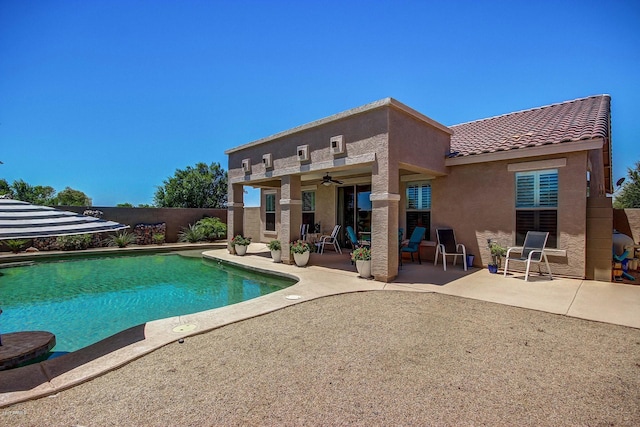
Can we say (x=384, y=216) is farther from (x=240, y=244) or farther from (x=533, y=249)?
(x=240, y=244)

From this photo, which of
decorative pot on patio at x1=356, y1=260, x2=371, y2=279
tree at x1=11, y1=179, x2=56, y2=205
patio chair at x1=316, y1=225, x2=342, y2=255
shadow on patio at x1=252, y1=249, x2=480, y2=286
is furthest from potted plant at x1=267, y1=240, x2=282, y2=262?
tree at x1=11, y1=179, x2=56, y2=205

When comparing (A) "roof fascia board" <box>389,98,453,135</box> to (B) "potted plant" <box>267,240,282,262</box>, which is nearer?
(A) "roof fascia board" <box>389,98,453,135</box>

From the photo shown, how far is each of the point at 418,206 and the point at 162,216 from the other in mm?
14003

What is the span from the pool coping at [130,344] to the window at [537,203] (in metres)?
4.25

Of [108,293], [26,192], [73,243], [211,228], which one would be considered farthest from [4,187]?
[108,293]

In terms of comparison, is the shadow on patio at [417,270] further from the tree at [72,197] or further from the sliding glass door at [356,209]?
the tree at [72,197]

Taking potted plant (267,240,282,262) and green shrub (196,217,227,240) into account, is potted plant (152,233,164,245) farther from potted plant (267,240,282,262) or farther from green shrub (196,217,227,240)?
potted plant (267,240,282,262)

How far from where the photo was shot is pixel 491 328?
418 centimetres

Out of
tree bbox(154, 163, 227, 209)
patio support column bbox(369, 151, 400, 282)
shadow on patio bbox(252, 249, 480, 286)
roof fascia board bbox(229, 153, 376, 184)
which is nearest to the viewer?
patio support column bbox(369, 151, 400, 282)

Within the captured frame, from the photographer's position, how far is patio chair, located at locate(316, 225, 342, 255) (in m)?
11.6

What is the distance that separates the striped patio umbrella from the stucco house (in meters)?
5.31

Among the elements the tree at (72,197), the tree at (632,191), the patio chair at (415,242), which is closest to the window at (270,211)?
the patio chair at (415,242)

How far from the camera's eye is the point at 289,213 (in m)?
9.34

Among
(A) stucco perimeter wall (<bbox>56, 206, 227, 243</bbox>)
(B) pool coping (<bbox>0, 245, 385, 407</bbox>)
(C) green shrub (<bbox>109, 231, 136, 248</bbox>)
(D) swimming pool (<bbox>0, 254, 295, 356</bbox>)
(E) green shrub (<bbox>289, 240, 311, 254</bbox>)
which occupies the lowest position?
(D) swimming pool (<bbox>0, 254, 295, 356</bbox>)
